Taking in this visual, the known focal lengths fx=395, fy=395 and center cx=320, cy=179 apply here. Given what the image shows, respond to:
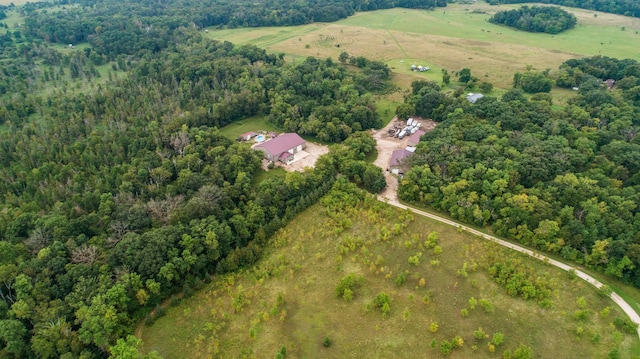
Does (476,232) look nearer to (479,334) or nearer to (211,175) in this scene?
(479,334)

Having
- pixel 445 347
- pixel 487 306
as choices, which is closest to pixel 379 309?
pixel 445 347

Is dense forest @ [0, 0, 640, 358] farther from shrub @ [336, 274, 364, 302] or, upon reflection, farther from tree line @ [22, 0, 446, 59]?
tree line @ [22, 0, 446, 59]

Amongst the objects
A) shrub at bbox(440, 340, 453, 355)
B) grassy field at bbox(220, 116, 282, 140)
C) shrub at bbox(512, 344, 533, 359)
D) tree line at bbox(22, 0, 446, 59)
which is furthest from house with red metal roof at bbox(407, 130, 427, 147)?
tree line at bbox(22, 0, 446, 59)

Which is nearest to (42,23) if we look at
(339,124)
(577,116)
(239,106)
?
(239,106)

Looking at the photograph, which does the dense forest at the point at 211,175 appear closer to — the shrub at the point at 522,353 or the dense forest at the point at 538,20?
the shrub at the point at 522,353

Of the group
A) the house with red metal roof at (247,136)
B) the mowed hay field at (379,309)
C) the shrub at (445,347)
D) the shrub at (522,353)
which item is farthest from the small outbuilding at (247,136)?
the shrub at (522,353)

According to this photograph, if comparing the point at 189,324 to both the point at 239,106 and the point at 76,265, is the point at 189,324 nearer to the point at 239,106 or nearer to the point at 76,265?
the point at 76,265
